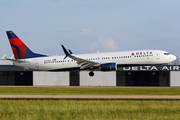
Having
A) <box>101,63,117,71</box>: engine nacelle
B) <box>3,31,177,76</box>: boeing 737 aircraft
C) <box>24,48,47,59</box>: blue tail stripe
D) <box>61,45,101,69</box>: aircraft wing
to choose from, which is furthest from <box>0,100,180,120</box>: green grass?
<box>24,48,47,59</box>: blue tail stripe

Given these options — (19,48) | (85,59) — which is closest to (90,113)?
(85,59)

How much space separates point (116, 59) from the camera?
50.4 m

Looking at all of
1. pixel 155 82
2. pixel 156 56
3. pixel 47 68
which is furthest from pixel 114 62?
pixel 155 82

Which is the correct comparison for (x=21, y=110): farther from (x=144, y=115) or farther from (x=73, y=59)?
(x=73, y=59)

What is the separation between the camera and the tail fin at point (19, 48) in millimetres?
57125

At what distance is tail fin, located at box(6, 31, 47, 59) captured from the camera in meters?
57.1

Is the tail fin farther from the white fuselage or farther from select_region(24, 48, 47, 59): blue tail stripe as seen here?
the white fuselage

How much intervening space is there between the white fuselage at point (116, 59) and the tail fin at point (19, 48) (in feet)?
8.58

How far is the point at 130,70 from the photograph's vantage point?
271 feet

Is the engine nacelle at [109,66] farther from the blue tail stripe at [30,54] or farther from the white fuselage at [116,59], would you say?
the blue tail stripe at [30,54]

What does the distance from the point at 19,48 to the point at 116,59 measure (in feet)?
71.7

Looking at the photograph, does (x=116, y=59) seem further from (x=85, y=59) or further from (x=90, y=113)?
(x=90, y=113)

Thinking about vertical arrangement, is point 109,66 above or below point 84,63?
below

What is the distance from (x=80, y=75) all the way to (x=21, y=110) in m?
58.2
